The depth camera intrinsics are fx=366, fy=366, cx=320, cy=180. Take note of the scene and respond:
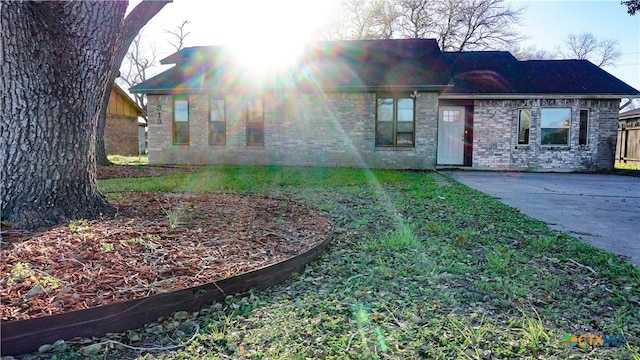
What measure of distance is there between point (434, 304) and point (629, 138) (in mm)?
21034

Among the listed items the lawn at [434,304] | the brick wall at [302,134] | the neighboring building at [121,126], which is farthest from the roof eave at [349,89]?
the neighboring building at [121,126]

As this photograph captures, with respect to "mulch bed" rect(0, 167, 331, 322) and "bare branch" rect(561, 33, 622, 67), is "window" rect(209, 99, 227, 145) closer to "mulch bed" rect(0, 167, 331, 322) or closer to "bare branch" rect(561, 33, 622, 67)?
"mulch bed" rect(0, 167, 331, 322)

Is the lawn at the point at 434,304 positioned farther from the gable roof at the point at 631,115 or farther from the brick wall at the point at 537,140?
the gable roof at the point at 631,115

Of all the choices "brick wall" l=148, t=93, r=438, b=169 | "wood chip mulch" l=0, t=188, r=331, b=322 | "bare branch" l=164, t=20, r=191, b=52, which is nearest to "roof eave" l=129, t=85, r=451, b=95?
"brick wall" l=148, t=93, r=438, b=169

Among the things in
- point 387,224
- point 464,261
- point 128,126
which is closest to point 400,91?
point 387,224

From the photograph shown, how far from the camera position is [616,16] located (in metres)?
9.43

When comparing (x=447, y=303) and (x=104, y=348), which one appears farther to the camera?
(x=447, y=303)

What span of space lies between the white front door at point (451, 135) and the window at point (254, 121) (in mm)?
6374

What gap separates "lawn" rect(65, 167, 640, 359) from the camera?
6.18 feet

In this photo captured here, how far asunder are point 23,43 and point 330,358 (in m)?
3.55

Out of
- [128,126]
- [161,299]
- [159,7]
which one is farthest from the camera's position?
[128,126]

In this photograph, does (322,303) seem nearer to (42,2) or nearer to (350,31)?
(42,2)

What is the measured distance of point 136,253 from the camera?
9.03 feet

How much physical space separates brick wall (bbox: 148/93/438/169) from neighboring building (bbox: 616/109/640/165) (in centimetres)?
1188
